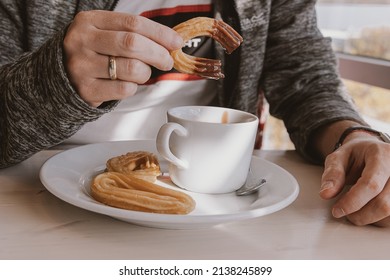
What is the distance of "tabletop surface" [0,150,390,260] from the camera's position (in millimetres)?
544

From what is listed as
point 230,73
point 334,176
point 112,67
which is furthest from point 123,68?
point 230,73

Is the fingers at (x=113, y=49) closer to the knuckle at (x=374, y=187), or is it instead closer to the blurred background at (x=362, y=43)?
the knuckle at (x=374, y=187)

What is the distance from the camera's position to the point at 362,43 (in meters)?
1.77

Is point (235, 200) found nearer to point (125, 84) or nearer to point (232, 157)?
point (232, 157)

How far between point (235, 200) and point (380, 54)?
127cm

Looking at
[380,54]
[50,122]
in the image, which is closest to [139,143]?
[50,122]

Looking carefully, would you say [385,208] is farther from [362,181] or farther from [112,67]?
[112,67]

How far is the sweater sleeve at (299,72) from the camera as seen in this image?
1.00m

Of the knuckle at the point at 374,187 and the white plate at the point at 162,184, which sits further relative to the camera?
the knuckle at the point at 374,187

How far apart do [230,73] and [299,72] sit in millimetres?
167

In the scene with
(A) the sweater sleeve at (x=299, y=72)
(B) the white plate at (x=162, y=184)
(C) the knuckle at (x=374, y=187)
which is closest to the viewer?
(B) the white plate at (x=162, y=184)

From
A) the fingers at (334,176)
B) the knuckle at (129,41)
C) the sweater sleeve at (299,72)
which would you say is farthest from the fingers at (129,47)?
the sweater sleeve at (299,72)

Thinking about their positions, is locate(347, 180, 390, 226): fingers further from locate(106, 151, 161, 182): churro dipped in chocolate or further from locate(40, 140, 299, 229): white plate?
locate(106, 151, 161, 182): churro dipped in chocolate

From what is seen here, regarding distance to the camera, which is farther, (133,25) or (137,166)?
(137,166)
